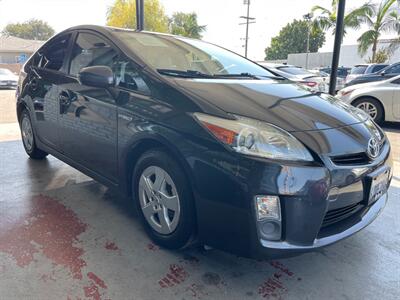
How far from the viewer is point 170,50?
280 cm

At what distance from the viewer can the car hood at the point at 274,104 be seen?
1978 mm

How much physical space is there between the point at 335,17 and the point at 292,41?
39.9 m

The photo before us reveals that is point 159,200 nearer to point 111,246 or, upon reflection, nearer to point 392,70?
point 111,246

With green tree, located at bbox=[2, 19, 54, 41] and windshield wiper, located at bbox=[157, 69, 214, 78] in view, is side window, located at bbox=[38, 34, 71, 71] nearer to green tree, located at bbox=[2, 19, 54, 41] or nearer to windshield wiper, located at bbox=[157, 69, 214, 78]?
windshield wiper, located at bbox=[157, 69, 214, 78]

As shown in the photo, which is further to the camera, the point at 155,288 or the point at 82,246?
the point at 82,246

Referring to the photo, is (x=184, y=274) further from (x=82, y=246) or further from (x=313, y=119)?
(x=313, y=119)

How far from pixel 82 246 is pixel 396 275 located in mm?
2007

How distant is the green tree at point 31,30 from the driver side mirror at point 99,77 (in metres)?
71.8

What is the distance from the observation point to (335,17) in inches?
704

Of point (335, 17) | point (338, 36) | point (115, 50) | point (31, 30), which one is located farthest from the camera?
point (31, 30)

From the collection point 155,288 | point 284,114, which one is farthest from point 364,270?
point 155,288

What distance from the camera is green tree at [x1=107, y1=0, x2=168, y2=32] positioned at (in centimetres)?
3206

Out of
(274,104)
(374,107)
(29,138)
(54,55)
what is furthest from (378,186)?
(374,107)

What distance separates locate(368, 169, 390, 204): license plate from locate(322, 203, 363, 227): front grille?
11 centimetres
